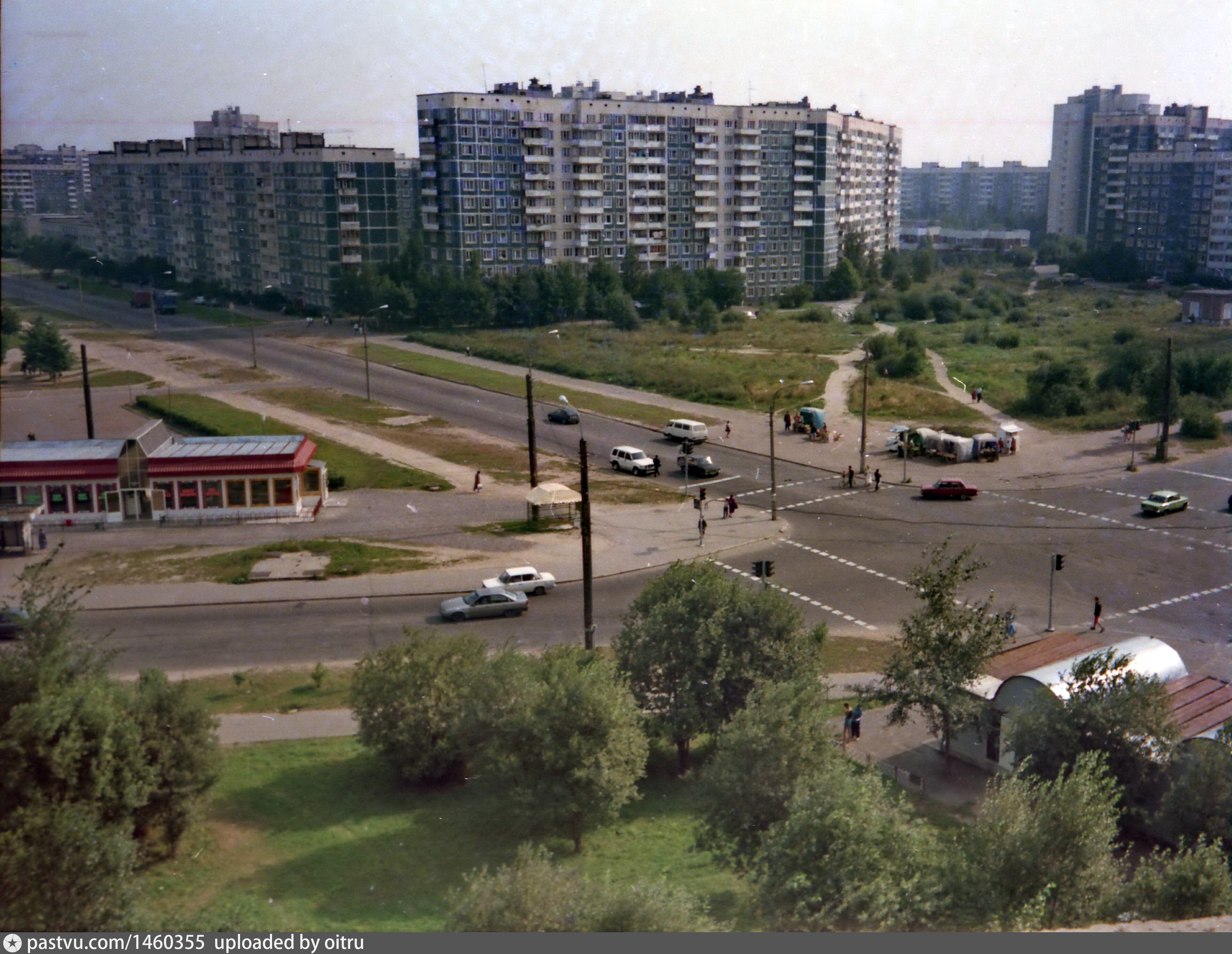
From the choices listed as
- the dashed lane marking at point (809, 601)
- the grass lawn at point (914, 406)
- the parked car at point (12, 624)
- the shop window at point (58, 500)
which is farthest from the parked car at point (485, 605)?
the grass lawn at point (914, 406)

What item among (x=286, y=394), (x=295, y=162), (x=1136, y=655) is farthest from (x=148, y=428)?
(x=295, y=162)

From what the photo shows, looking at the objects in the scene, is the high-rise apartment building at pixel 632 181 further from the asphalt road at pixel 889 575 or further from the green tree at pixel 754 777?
the green tree at pixel 754 777

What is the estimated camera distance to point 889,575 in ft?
56.3

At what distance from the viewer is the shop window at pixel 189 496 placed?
20188 mm

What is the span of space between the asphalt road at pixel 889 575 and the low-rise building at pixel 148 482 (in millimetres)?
3100

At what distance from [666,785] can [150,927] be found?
4.92 metres

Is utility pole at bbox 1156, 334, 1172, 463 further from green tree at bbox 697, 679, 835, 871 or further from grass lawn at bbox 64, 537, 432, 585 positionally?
green tree at bbox 697, 679, 835, 871

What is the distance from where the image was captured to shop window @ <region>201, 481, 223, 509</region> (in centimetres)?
2020

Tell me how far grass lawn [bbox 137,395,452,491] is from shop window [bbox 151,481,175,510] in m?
3.53

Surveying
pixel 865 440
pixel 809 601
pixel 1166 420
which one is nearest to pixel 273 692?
pixel 809 601

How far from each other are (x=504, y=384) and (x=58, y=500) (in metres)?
16.9

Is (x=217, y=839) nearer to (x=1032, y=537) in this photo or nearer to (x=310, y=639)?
(x=310, y=639)

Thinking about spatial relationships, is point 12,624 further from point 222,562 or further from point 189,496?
point 189,496


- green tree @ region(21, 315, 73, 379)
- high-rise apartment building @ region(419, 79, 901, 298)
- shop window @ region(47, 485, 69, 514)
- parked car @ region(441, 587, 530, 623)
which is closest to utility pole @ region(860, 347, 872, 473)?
parked car @ region(441, 587, 530, 623)
